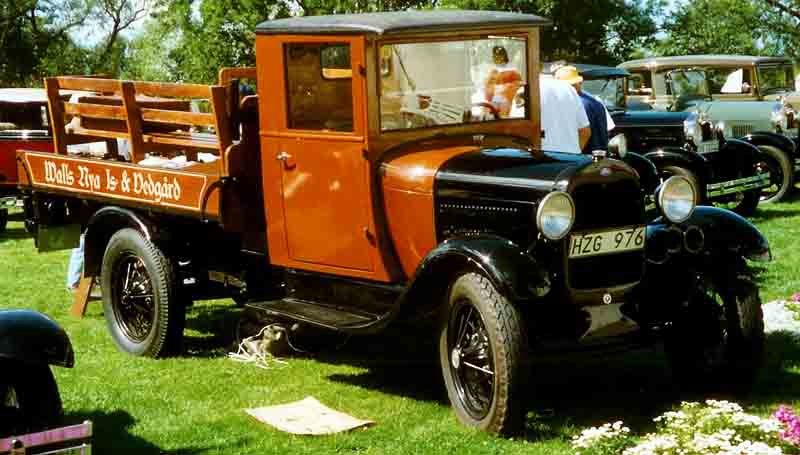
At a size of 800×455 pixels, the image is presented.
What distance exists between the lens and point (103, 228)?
7.64 m

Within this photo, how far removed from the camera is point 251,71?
22.8ft

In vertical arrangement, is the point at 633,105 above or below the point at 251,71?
below

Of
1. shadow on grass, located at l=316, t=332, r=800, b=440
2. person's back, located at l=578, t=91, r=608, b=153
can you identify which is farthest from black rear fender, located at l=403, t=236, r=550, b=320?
person's back, located at l=578, t=91, r=608, b=153

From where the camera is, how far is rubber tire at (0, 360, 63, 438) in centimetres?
448

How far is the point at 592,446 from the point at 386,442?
1.01m

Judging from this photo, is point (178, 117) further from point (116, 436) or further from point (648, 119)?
point (648, 119)

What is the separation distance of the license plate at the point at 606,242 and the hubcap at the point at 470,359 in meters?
0.54

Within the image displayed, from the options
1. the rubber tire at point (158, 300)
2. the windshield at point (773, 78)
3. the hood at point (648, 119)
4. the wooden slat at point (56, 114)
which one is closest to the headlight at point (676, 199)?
the rubber tire at point (158, 300)

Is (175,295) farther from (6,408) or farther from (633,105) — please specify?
(633,105)

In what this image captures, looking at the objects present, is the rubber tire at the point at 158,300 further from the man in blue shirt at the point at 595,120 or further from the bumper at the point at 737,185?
the bumper at the point at 737,185

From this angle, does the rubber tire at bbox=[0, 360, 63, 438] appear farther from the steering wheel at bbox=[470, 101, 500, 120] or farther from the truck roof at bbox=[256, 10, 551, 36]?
the steering wheel at bbox=[470, 101, 500, 120]

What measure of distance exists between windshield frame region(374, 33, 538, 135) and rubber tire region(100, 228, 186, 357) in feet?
6.18

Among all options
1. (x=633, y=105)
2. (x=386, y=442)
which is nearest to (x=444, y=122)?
(x=386, y=442)

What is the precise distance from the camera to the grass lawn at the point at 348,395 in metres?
5.31
